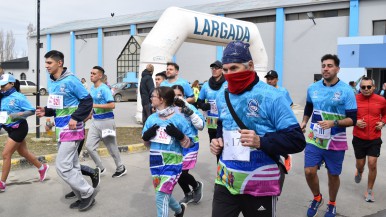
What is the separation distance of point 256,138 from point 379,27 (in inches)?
933

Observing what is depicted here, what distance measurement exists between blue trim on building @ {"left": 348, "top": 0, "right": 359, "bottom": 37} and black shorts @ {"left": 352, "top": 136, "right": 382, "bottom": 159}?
19.8 metres

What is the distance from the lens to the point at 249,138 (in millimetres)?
2525

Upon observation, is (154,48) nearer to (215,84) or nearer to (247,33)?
(247,33)

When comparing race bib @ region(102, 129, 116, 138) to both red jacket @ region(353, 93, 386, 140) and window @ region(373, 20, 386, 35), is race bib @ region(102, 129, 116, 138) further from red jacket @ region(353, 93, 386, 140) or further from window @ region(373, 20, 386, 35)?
window @ region(373, 20, 386, 35)

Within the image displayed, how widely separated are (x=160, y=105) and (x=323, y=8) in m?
23.3

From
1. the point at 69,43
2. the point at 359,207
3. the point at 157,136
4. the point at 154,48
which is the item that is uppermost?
the point at 69,43

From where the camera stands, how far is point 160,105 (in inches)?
163

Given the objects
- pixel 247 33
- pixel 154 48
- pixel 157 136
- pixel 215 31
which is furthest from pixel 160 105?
pixel 247 33

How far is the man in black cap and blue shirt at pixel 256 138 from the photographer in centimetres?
264

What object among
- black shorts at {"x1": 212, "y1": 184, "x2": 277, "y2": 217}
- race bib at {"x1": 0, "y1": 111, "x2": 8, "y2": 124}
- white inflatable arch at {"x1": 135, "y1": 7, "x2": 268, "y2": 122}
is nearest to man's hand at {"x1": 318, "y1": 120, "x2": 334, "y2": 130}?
black shorts at {"x1": 212, "y1": 184, "x2": 277, "y2": 217}

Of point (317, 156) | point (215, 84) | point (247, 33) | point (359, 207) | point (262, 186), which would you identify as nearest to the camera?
point (262, 186)

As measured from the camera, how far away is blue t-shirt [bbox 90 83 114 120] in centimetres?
652

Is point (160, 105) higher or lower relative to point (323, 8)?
lower

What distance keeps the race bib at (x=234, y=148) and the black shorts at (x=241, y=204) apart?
28 centimetres
